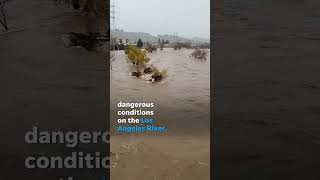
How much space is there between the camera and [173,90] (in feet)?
12.7

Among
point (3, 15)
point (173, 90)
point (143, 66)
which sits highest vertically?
point (3, 15)

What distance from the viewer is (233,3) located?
3.82 metres

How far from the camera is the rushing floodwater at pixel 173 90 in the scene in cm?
382

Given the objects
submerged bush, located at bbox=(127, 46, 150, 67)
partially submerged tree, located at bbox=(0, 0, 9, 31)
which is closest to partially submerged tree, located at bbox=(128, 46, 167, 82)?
submerged bush, located at bbox=(127, 46, 150, 67)

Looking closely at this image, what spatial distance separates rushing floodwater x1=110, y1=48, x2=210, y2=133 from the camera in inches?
150

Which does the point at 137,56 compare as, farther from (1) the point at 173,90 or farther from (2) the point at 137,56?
(1) the point at 173,90

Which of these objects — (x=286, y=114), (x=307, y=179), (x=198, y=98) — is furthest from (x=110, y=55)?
(x=307, y=179)

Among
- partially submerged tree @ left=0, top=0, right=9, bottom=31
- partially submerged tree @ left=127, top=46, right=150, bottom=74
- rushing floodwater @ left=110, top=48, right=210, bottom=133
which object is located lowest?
rushing floodwater @ left=110, top=48, right=210, bottom=133

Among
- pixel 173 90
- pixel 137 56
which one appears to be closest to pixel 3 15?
pixel 137 56

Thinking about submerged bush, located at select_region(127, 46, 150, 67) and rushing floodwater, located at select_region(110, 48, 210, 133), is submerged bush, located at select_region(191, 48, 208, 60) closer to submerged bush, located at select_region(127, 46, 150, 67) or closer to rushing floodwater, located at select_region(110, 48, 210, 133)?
rushing floodwater, located at select_region(110, 48, 210, 133)

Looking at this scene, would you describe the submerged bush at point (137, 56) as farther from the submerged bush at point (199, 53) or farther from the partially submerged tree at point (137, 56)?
the submerged bush at point (199, 53)

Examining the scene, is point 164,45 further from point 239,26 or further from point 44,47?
point 44,47

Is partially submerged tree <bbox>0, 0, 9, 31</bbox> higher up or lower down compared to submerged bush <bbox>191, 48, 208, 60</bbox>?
higher up

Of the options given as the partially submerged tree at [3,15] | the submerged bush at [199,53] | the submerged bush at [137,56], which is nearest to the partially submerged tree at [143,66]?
the submerged bush at [137,56]
